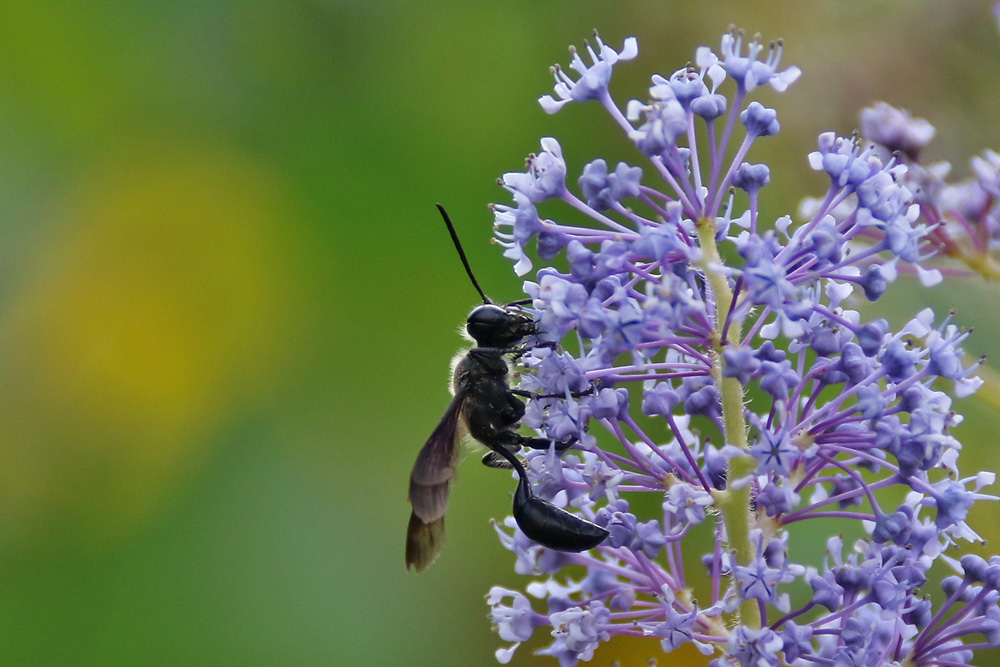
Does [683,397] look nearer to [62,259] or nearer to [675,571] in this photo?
[675,571]

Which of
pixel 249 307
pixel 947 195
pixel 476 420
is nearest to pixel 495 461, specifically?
pixel 476 420

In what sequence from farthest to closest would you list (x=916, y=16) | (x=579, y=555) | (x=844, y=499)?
(x=916, y=16), (x=579, y=555), (x=844, y=499)

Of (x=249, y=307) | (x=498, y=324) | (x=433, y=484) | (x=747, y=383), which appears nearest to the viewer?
(x=747, y=383)

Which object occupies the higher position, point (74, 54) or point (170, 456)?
point (74, 54)

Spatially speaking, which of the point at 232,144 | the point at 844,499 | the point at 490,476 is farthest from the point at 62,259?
the point at 844,499

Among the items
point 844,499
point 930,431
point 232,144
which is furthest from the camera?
point 232,144

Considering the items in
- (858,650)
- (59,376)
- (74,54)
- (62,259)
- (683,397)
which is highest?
(74,54)

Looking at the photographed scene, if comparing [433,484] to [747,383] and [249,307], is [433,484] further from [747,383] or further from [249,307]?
[249,307]
